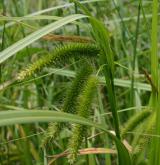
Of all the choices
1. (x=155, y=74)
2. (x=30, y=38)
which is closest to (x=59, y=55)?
(x=30, y=38)

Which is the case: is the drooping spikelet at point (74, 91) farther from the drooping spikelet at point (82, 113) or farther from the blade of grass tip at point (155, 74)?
the blade of grass tip at point (155, 74)

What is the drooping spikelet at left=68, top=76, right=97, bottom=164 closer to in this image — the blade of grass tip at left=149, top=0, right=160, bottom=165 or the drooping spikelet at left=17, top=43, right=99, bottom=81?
the drooping spikelet at left=17, top=43, right=99, bottom=81

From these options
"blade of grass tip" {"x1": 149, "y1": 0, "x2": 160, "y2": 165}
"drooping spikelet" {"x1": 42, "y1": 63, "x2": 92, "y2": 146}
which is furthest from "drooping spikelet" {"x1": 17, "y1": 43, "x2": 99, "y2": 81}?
"blade of grass tip" {"x1": 149, "y1": 0, "x2": 160, "y2": 165}

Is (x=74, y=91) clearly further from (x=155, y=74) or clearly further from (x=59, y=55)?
(x=155, y=74)

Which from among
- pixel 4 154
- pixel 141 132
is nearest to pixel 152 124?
pixel 141 132

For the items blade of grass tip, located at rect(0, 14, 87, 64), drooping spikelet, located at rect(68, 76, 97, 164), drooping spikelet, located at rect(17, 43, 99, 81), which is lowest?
drooping spikelet, located at rect(68, 76, 97, 164)

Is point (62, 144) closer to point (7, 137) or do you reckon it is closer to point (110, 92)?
point (7, 137)
